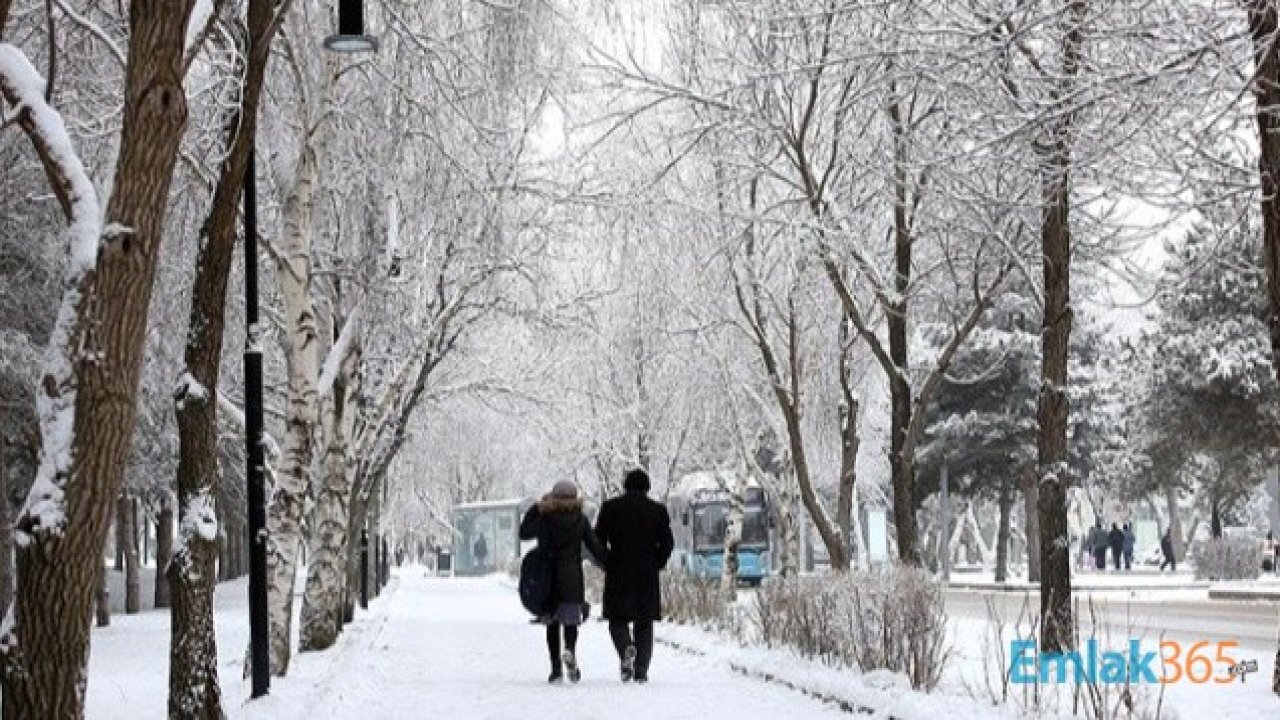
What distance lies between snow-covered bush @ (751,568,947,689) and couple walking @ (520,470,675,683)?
1.55 m

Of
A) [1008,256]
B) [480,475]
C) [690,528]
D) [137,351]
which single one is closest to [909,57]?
[1008,256]

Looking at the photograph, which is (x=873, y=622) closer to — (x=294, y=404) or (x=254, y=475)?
(x=254, y=475)

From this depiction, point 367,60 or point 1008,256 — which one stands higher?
point 367,60

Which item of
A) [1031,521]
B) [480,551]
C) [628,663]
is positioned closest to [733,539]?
[628,663]

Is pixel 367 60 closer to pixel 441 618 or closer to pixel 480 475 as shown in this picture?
pixel 441 618

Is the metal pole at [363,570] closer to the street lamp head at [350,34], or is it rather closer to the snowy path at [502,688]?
the snowy path at [502,688]

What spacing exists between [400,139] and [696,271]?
37.3 feet

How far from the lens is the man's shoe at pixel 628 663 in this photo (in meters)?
15.8

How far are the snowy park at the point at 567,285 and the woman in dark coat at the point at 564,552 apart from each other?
4 centimetres

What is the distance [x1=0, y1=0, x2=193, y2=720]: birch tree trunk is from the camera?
7.87 m

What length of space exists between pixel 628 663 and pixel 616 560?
3.15 feet

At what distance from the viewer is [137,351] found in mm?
8367

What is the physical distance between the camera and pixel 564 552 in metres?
15.9

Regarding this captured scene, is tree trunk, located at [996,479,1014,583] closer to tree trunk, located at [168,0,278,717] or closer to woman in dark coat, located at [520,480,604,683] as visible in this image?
woman in dark coat, located at [520,480,604,683]
